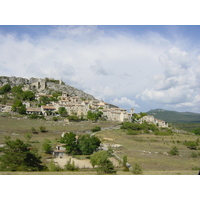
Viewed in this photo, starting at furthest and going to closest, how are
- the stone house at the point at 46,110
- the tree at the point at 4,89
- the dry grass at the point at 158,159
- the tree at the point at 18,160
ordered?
the tree at the point at 4,89 → the stone house at the point at 46,110 → the dry grass at the point at 158,159 → the tree at the point at 18,160

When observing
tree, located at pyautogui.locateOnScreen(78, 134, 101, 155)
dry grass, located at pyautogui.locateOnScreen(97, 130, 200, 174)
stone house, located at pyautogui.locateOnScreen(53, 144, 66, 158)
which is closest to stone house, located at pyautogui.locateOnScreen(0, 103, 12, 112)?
stone house, located at pyautogui.locateOnScreen(53, 144, 66, 158)

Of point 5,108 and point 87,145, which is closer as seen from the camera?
point 87,145

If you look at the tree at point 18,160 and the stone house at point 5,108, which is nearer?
the tree at point 18,160

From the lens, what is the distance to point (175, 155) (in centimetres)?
2170

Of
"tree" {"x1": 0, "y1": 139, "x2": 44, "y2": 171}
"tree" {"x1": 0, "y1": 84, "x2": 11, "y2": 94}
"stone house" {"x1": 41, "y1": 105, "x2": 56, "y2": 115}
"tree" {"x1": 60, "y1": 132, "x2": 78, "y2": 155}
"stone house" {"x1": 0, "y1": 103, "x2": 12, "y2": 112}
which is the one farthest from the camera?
"tree" {"x1": 0, "y1": 84, "x2": 11, "y2": 94}

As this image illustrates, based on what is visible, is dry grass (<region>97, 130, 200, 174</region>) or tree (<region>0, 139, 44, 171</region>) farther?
dry grass (<region>97, 130, 200, 174</region>)

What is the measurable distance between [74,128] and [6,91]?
39891 millimetres

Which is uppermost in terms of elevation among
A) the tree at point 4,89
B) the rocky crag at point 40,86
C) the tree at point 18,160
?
the rocky crag at point 40,86

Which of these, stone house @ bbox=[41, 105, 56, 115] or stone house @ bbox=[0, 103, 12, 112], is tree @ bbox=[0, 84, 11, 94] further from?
stone house @ bbox=[41, 105, 56, 115]

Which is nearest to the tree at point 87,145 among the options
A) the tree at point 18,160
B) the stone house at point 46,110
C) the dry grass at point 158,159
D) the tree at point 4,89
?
the dry grass at point 158,159

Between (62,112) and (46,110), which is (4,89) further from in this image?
(62,112)

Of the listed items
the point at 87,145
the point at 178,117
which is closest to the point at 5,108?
the point at 87,145

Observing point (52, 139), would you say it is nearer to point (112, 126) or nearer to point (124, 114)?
point (112, 126)

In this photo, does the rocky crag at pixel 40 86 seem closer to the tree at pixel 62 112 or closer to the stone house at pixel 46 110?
the stone house at pixel 46 110
